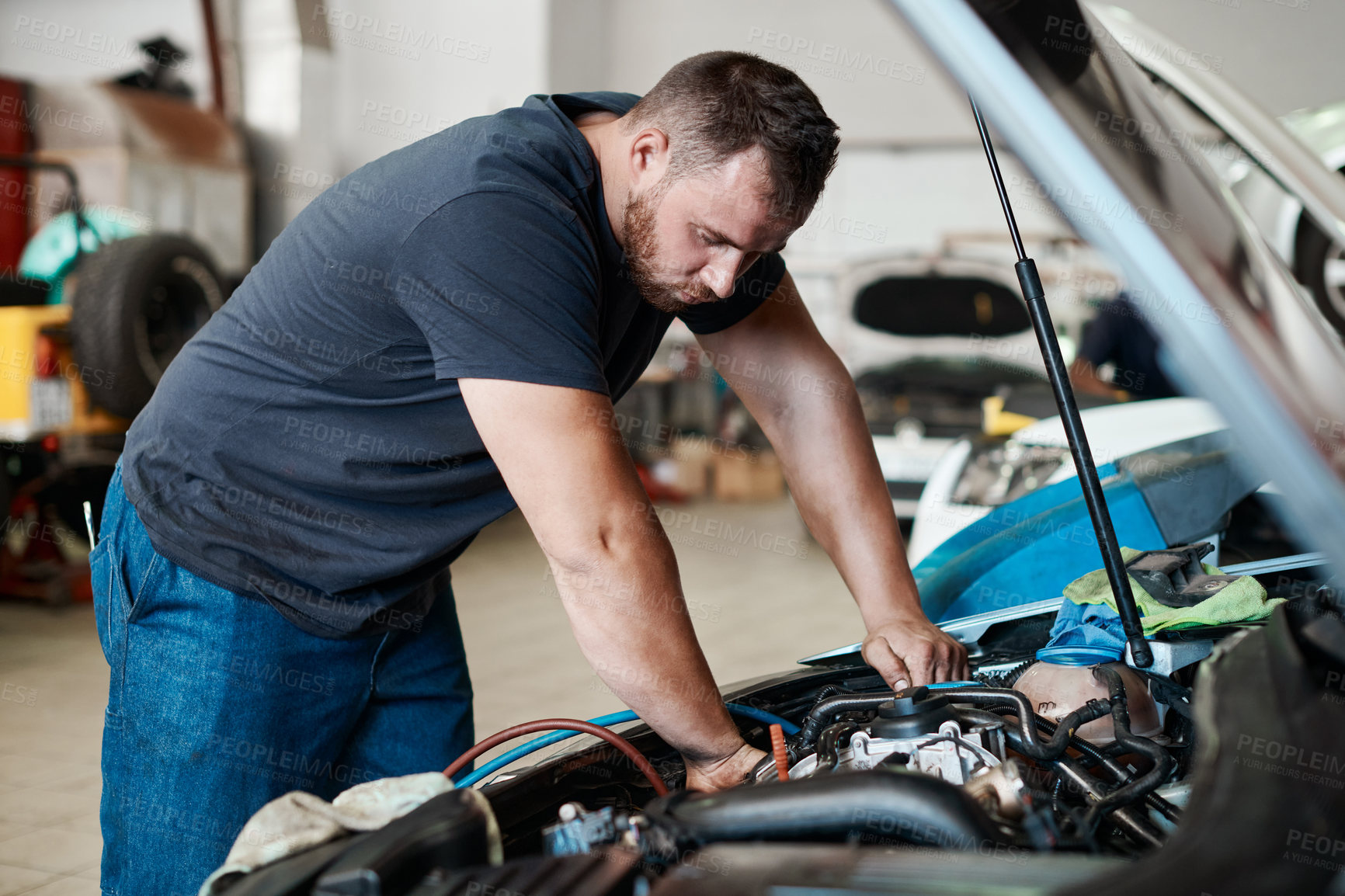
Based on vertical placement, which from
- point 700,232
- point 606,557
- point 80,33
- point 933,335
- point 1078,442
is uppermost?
point 80,33

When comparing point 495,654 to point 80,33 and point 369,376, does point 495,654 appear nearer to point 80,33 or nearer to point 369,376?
point 369,376

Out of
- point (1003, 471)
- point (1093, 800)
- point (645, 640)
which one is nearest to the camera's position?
point (1093, 800)

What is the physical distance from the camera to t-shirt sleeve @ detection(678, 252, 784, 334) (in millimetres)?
1657

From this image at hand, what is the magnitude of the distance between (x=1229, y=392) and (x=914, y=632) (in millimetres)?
771

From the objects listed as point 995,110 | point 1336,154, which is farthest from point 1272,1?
point 995,110

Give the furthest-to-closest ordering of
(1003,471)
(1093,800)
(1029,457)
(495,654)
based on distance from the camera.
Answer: (495,654) < (1003,471) < (1029,457) < (1093,800)

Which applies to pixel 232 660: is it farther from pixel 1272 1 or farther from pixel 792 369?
pixel 1272 1

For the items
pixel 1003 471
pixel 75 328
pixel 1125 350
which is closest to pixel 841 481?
pixel 1003 471

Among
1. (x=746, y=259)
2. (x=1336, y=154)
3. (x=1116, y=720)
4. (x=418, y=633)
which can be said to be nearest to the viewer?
(x=1116, y=720)

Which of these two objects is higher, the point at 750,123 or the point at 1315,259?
the point at 750,123

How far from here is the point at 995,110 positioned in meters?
0.76

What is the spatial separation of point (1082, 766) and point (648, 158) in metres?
0.84

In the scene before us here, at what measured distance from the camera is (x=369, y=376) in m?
1.35

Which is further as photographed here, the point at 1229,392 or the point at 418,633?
the point at 418,633
